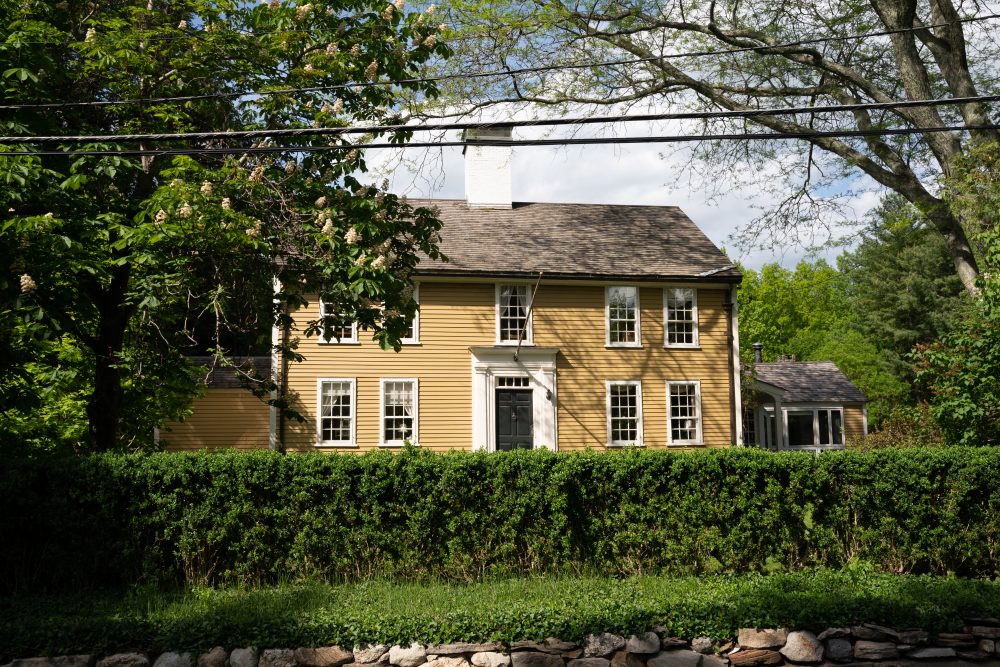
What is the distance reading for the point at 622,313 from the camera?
68.7 ft

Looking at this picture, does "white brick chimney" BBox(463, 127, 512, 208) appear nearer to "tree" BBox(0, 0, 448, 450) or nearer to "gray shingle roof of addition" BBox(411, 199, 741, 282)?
"gray shingle roof of addition" BBox(411, 199, 741, 282)

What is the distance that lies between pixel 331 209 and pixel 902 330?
34.2 m

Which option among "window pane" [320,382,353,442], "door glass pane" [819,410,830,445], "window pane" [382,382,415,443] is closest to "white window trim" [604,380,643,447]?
"window pane" [382,382,415,443]

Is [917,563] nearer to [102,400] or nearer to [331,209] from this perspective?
[331,209]

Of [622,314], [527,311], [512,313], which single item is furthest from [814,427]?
[512,313]

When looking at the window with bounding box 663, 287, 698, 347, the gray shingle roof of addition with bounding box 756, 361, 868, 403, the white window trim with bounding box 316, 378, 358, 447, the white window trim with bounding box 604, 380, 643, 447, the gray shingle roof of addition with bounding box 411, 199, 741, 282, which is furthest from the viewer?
the gray shingle roof of addition with bounding box 756, 361, 868, 403

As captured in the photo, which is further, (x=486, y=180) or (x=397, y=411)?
(x=486, y=180)

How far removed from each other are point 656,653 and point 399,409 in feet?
42.7

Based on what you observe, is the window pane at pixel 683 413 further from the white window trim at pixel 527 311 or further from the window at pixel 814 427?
the window at pixel 814 427

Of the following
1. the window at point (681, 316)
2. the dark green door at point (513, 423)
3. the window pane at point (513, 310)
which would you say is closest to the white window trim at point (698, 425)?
the window at point (681, 316)

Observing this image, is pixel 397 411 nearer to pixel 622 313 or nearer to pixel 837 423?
pixel 622 313

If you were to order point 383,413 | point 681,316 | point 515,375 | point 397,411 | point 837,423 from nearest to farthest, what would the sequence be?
point 383,413 < point 397,411 < point 515,375 < point 681,316 < point 837,423

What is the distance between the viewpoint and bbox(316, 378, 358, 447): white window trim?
19.2m

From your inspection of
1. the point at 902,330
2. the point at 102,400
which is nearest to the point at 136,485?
the point at 102,400
